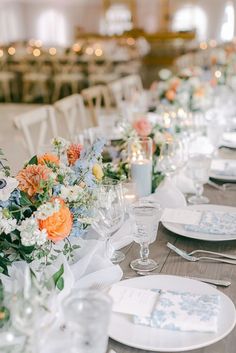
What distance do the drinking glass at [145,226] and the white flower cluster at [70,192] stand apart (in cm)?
18

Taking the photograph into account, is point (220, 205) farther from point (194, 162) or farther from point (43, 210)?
point (43, 210)

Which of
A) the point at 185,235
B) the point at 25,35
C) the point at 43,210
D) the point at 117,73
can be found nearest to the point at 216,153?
the point at 185,235

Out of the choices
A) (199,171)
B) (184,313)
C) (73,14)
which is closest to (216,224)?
(199,171)

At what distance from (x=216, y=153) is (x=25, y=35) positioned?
48.8 feet

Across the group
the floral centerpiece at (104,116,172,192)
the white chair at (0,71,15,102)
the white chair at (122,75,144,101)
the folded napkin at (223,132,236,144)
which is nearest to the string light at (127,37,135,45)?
the white chair at (0,71,15,102)

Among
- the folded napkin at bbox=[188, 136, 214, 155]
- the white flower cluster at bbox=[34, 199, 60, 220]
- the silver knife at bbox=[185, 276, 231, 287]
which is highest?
the white flower cluster at bbox=[34, 199, 60, 220]

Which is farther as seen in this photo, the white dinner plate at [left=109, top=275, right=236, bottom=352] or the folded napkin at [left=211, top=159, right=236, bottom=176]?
the folded napkin at [left=211, top=159, right=236, bottom=176]

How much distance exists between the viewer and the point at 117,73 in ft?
31.6

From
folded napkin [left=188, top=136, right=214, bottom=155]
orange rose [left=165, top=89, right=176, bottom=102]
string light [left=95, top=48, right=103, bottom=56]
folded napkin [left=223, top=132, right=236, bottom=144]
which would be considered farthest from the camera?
string light [left=95, top=48, right=103, bottom=56]

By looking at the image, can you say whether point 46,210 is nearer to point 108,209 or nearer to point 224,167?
point 108,209

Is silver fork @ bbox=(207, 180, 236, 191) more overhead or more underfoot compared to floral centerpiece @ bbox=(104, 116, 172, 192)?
more underfoot

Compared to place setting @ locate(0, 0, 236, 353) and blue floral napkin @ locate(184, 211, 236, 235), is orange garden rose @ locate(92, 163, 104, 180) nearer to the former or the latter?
place setting @ locate(0, 0, 236, 353)

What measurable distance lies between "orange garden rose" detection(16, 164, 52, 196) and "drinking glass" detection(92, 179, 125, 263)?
0.53 feet

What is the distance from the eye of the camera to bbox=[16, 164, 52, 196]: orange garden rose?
4.00ft
